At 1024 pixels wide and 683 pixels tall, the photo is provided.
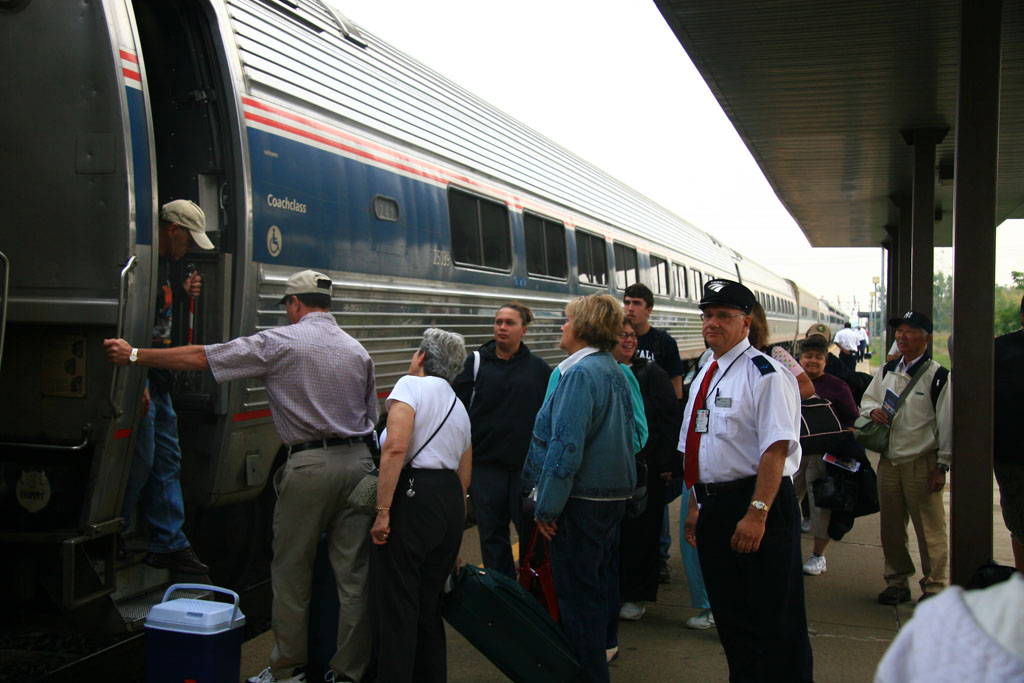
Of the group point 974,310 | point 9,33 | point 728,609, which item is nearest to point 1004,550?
point 974,310

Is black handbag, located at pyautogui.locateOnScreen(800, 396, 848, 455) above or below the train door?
below

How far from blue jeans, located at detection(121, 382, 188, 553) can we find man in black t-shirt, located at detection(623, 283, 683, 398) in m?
3.10

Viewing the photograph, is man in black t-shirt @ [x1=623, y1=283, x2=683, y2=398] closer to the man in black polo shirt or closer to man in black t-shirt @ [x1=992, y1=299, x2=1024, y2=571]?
the man in black polo shirt

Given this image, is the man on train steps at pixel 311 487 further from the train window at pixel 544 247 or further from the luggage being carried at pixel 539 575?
the train window at pixel 544 247

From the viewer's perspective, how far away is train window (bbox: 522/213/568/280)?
872 cm

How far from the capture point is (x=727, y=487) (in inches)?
144

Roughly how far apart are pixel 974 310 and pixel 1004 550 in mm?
3166

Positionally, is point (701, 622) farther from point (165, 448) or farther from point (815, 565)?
point (165, 448)

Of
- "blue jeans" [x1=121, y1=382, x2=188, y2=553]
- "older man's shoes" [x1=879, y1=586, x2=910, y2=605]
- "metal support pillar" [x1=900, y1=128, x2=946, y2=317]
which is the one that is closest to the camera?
"blue jeans" [x1=121, y1=382, x2=188, y2=553]

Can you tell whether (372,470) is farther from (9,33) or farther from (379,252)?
(9,33)

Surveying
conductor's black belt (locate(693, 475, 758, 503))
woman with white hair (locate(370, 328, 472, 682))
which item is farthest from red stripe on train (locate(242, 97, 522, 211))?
conductor's black belt (locate(693, 475, 758, 503))

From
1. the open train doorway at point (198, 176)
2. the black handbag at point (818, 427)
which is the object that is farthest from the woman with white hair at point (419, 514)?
the black handbag at point (818, 427)

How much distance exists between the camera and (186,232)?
14.7 ft

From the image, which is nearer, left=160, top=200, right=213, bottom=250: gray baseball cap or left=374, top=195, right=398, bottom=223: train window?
left=160, top=200, right=213, bottom=250: gray baseball cap
